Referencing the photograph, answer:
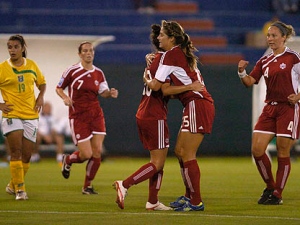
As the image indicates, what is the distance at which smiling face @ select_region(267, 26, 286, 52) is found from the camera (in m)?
10.8

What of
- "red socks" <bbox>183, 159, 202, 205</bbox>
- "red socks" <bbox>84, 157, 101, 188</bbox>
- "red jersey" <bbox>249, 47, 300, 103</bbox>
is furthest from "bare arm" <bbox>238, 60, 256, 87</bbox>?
"red socks" <bbox>84, 157, 101, 188</bbox>

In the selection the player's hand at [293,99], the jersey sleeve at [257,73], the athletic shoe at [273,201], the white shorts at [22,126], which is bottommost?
the athletic shoe at [273,201]

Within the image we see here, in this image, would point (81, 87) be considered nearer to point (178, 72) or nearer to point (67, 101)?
point (67, 101)

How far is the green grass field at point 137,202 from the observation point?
889cm

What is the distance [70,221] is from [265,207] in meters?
2.69

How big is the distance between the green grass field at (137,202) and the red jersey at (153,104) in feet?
3.55

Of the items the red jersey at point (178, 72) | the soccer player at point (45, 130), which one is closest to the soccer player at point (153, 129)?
the red jersey at point (178, 72)

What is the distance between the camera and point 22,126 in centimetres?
1119

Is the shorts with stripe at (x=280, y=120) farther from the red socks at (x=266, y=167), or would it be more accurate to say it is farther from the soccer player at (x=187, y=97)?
the soccer player at (x=187, y=97)

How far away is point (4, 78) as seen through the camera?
36.8 feet

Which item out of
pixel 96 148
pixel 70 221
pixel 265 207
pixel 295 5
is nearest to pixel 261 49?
pixel 295 5

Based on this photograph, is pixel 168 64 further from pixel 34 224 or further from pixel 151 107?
pixel 34 224

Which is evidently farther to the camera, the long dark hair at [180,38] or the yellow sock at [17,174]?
the yellow sock at [17,174]

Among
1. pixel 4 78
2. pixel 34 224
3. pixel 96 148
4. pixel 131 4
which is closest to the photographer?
pixel 34 224
